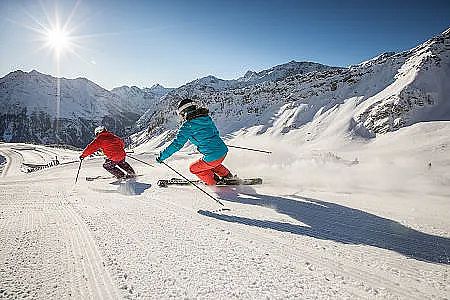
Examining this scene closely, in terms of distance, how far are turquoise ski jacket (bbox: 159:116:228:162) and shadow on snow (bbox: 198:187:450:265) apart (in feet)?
5.62

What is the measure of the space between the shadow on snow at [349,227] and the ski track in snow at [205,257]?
2 centimetres

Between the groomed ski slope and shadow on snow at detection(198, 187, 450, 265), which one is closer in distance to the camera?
the groomed ski slope

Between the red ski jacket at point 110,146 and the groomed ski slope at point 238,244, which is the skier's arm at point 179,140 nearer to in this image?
the groomed ski slope at point 238,244

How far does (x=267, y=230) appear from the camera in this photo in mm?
4008

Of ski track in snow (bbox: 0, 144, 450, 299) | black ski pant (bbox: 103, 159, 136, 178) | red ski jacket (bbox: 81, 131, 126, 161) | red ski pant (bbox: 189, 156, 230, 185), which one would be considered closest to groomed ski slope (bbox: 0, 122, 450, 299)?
ski track in snow (bbox: 0, 144, 450, 299)

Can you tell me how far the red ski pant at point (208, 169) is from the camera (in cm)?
736

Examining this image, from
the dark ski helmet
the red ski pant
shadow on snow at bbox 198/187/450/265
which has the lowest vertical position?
shadow on snow at bbox 198/187/450/265

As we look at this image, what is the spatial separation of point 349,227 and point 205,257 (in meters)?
2.24

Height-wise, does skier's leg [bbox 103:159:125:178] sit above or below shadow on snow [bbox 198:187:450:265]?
above

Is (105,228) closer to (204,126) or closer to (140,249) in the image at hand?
(140,249)

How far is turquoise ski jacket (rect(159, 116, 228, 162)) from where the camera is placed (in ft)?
22.6

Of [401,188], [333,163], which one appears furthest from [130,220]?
[333,163]

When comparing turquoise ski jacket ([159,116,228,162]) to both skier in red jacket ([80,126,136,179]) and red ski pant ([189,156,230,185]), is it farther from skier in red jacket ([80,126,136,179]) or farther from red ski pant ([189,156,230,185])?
skier in red jacket ([80,126,136,179])

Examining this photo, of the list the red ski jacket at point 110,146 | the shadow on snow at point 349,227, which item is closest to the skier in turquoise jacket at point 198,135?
the shadow on snow at point 349,227
